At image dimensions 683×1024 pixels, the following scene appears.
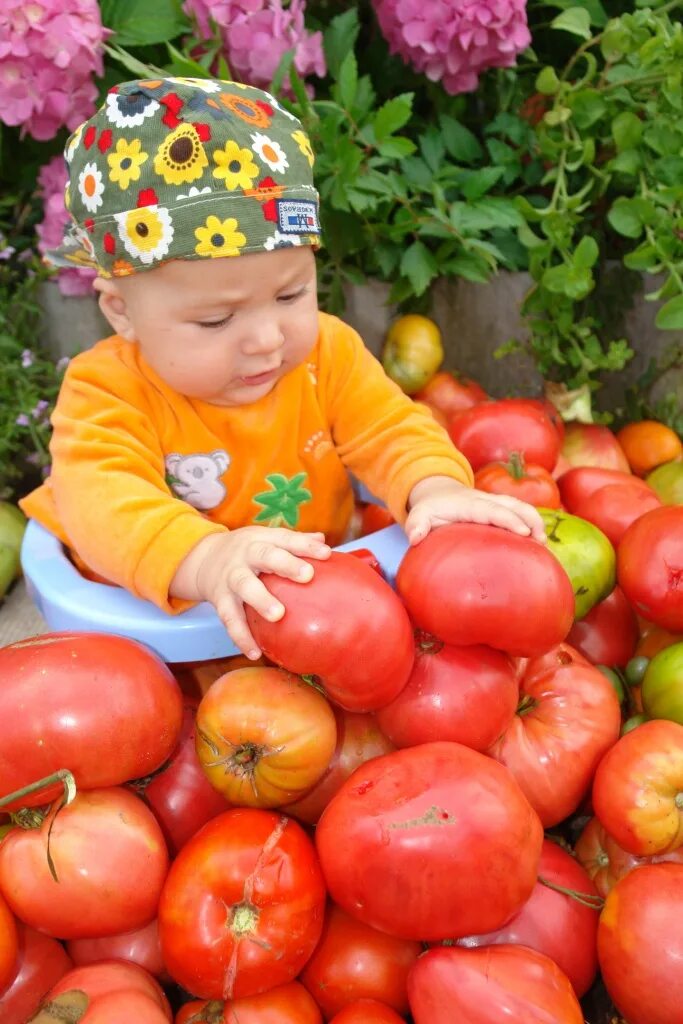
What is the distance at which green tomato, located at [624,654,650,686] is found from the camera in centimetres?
127

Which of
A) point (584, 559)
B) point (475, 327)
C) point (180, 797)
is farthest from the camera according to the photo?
point (475, 327)

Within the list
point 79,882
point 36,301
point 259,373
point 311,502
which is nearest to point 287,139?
point 259,373

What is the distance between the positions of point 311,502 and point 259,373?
37cm

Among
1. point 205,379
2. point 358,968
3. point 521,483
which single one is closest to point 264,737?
point 358,968

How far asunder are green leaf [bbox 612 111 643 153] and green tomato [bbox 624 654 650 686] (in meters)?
0.97

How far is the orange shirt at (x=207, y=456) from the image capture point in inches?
45.0

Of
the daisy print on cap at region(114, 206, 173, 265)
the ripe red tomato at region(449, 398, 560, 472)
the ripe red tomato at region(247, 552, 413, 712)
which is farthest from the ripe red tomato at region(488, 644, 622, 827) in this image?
the daisy print on cap at region(114, 206, 173, 265)

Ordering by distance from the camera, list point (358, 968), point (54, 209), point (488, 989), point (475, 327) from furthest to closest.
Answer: point (475, 327)
point (54, 209)
point (358, 968)
point (488, 989)

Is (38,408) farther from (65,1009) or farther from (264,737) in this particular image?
(65,1009)

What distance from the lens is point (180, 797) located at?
39.7 inches

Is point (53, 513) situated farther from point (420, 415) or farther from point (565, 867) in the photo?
point (565, 867)

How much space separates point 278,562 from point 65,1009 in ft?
1.48

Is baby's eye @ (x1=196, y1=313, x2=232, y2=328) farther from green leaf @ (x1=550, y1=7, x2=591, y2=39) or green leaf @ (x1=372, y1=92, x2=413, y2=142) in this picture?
green leaf @ (x1=550, y1=7, x2=591, y2=39)

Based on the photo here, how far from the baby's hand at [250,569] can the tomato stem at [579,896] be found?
39 centimetres
